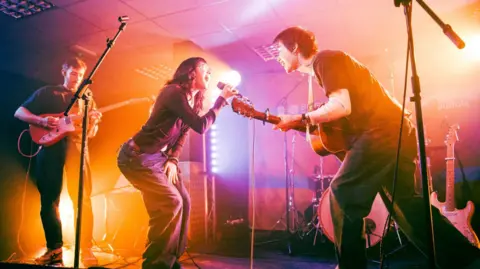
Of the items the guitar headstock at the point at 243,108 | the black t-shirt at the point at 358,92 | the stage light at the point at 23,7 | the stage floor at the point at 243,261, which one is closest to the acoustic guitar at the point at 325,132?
the guitar headstock at the point at 243,108

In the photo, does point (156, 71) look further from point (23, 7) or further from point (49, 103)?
point (49, 103)

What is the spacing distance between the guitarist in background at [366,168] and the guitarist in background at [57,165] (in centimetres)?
315

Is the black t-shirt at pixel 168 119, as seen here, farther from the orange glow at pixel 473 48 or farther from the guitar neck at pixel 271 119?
the orange glow at pixel 473 48

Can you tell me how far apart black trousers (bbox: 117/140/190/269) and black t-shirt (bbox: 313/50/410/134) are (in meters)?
1.77

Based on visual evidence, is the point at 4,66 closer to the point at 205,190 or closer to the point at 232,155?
the point at 205,190

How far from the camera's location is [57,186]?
4.17 metres

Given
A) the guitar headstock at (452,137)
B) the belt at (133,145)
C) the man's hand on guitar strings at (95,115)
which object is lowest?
the belt at (133,145)

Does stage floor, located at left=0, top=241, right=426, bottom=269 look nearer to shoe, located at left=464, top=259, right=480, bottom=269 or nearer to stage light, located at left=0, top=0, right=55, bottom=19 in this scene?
shoe, located at left=464, top=259, right=480, bottom=269

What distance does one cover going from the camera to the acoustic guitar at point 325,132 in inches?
98.6

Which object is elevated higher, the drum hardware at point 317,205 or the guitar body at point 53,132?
the guitar body at point 53,132

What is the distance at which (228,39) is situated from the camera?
6004 mm

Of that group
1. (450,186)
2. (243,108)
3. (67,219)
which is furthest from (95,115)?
(450,186)

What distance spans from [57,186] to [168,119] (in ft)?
6.91

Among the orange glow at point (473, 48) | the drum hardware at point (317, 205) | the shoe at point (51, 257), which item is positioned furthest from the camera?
the orange glow at point (473, 48)
